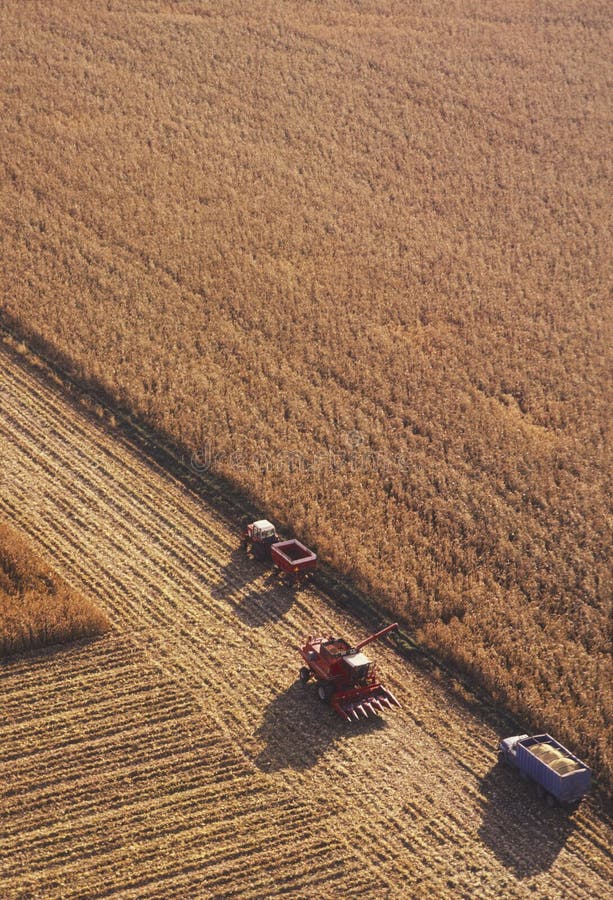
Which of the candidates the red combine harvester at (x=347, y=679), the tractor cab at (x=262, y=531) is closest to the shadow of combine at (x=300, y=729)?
the red combine harvester at (x=347, y=679)

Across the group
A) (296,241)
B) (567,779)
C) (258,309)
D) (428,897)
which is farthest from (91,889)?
(296,241)

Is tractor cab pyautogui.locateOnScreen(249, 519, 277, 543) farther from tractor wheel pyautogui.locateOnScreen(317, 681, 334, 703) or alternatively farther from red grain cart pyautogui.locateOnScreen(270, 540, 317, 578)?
tractor wheel pyautogui.locateOnScreen(317, 681, 334, 703)

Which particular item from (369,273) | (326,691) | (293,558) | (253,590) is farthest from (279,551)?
(369,273)

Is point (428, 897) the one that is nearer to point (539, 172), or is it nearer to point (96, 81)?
point (539, 172)

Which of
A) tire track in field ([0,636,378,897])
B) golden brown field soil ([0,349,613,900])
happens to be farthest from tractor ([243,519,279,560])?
tire track in field ([0,636,378,897])

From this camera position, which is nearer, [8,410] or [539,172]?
[8,410]

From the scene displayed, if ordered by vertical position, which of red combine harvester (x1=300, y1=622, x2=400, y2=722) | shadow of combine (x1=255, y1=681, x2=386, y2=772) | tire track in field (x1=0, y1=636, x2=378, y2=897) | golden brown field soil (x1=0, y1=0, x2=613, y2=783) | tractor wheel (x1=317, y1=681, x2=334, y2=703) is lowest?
tire track in field (x1=0, y1=636, x2=378, y2=897)
